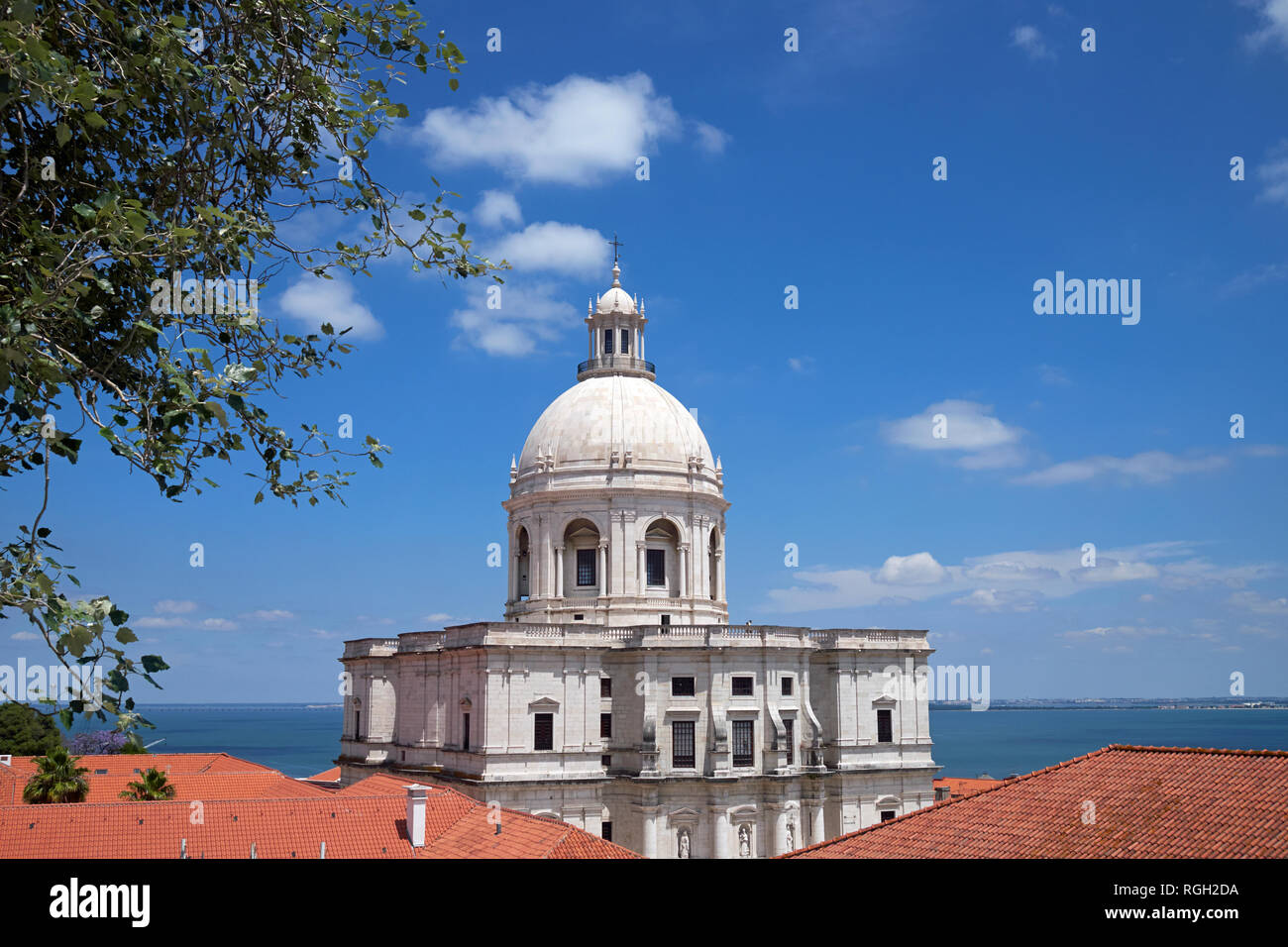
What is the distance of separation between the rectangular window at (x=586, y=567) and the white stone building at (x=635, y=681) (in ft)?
0.33

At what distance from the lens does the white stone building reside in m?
49.6

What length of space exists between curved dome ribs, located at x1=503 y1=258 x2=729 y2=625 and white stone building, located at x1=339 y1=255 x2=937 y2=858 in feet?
0.37

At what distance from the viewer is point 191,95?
9.12m

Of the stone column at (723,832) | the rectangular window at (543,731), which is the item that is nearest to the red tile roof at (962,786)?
the stone column at (723,832)

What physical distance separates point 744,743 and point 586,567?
1310 centimetres

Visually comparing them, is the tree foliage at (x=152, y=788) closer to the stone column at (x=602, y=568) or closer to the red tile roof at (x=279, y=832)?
the red tile roof at (x=279, y=832)

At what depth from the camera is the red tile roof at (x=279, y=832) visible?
108ft

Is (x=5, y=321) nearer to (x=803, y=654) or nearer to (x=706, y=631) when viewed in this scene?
(x=706, y=631)

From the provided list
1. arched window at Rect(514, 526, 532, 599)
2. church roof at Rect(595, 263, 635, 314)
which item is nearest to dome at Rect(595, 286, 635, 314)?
church roof at Rect(595, 263, 635, 314)

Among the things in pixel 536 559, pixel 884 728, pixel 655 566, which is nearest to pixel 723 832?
pixel 884 728

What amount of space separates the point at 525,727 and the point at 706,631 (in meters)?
9.48

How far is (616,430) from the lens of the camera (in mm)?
59844
